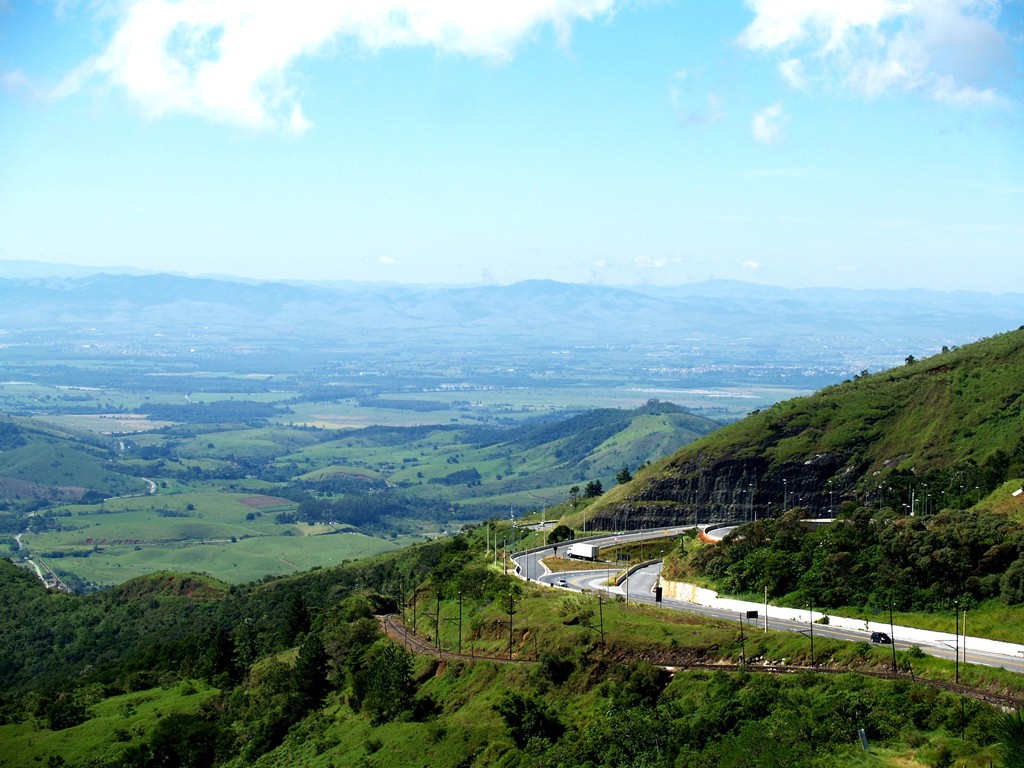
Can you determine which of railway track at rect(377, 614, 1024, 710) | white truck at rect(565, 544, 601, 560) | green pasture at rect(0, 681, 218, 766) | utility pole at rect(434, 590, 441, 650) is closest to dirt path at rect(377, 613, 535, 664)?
railway track at rect(377, 614, 1024, 710)

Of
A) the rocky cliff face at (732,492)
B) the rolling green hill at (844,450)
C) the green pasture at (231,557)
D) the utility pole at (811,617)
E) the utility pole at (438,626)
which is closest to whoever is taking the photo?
the utility pole at (811,617)

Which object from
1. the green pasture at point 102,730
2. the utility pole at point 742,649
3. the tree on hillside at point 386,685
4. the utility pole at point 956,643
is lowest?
the green pasture at point 102,730

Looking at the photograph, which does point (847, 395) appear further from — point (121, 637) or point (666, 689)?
point (666, 689)

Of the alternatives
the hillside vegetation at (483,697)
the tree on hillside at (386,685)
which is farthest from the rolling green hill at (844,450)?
the tree on hillside at (386,685)

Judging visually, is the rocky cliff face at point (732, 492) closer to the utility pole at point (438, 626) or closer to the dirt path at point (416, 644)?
the dirt path at point (416, 644)

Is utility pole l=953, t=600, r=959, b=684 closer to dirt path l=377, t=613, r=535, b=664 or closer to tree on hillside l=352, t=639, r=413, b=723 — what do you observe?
dirt path l=377, t=613, r=535, b=664

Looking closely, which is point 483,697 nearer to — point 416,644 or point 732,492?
point 416,644

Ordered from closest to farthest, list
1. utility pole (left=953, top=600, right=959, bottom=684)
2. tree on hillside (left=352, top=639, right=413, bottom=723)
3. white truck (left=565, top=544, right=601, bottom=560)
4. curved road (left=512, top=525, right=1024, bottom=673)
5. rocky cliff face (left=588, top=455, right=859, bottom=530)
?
1. utility pole (left=953, top=600, right=959, bottom=684)
2. curved road (left=512, top=525, right=1024, bottom=673)
3. tree on hillside (left=352, top=639, right=413, bottom=723)
4. white truck (left=565, top=544, right=601, bottom=560)
5. rocky cliff face (left=588, top=455, right=859, bottom=530)
